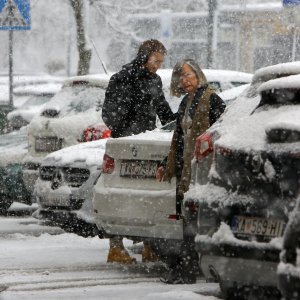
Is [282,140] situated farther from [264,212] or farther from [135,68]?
[135,68]

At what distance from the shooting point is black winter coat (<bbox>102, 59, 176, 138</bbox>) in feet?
31.9

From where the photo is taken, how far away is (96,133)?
462 inches

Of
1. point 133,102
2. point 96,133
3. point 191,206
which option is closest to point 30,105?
point 96,133

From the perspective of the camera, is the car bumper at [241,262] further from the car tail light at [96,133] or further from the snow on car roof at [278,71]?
the car tail light at [96,133]

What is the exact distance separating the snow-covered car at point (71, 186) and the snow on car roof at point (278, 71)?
321 cm

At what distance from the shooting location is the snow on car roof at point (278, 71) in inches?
284

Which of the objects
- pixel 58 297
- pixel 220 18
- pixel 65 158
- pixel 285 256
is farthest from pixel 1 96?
pixel 285 256

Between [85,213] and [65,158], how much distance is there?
2.48ft

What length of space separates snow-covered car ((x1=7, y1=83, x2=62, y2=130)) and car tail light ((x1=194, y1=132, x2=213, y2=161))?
5.99m

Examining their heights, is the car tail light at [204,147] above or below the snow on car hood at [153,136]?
above

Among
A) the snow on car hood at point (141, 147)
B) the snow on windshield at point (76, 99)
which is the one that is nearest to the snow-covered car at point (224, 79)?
the snow on windshield at point (76, 99)

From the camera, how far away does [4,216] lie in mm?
14062

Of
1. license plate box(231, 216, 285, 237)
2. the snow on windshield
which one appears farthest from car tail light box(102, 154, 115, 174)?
the snow on windshield

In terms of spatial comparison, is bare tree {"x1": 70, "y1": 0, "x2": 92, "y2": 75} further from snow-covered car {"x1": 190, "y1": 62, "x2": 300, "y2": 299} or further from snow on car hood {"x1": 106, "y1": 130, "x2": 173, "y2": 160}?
snow-covered car {"x1": 190, "y1": 62, "x2": 300, "y2": 299}
